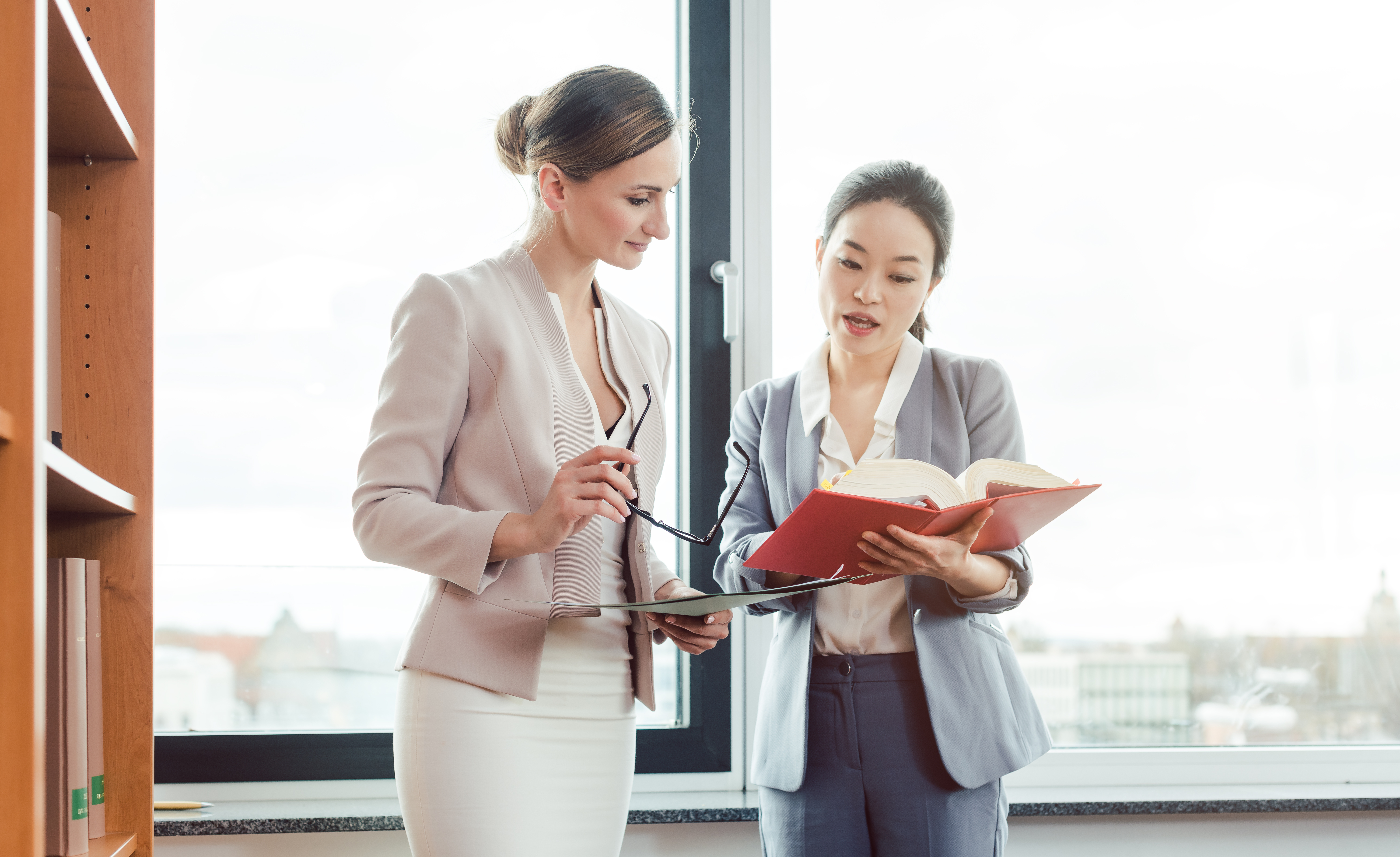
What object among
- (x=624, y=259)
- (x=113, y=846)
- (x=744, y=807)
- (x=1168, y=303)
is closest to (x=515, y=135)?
(x=624, y=259)

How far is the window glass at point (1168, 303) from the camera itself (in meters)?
2.09

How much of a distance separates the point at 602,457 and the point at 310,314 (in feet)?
3.78

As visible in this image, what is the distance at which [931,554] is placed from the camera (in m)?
1.14

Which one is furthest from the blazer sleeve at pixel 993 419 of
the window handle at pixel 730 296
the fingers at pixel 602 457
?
the window handle at pixel 730 296

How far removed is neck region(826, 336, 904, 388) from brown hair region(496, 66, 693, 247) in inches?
17.6

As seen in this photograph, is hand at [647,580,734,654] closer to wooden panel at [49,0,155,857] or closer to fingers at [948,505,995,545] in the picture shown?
fingers at [948,505,995,545]

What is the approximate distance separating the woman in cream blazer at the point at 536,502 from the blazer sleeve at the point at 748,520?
122 mm

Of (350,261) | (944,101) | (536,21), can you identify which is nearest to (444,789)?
(350,261)

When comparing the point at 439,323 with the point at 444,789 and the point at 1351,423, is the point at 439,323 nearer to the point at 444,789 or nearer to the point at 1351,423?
the point at 444,789

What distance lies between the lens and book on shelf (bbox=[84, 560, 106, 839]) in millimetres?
1064

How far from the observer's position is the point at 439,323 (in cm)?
111

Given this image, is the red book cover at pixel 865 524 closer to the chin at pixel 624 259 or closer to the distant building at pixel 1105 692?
the chin at pixel 624 259

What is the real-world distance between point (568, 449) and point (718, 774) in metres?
1.05
